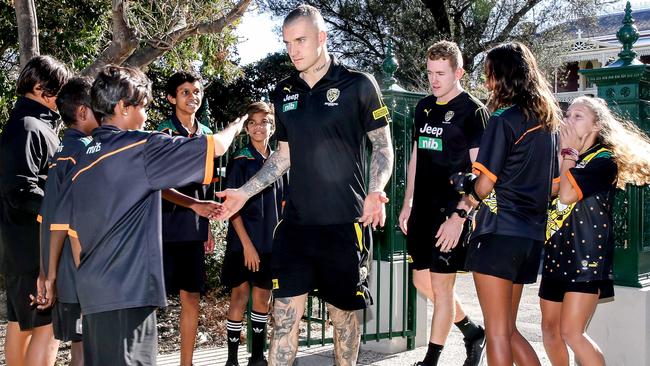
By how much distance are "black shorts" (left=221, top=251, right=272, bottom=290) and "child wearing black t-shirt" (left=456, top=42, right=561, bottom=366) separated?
1987 millimetres

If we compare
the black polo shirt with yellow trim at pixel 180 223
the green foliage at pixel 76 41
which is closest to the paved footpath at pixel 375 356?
the black polo shirt with yellow trim at pixel 180 223

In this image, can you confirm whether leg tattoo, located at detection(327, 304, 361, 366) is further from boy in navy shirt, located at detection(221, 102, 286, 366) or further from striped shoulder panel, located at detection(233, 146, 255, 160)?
striped shoulder panel, located at detection(233, 146, 255, 160)

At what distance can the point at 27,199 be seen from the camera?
4543mm

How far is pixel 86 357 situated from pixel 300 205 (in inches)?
57.2

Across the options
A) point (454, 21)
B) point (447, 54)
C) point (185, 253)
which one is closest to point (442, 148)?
point (447, 54)

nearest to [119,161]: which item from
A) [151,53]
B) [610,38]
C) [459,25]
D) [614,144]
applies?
[614,144]

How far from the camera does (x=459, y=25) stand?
2542 centimetres

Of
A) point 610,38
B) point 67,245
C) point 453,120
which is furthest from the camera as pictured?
point 610,38

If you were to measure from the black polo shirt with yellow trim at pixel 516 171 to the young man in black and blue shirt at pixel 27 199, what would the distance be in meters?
2.67

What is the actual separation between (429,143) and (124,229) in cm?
244

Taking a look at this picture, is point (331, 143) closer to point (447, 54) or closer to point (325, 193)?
point (325, 193)

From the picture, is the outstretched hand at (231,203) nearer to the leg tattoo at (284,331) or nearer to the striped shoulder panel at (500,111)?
the leg tattoo at (284,331)

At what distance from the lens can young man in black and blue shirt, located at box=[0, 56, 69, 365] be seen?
4559mm

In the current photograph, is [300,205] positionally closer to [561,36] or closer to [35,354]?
[35,354]
